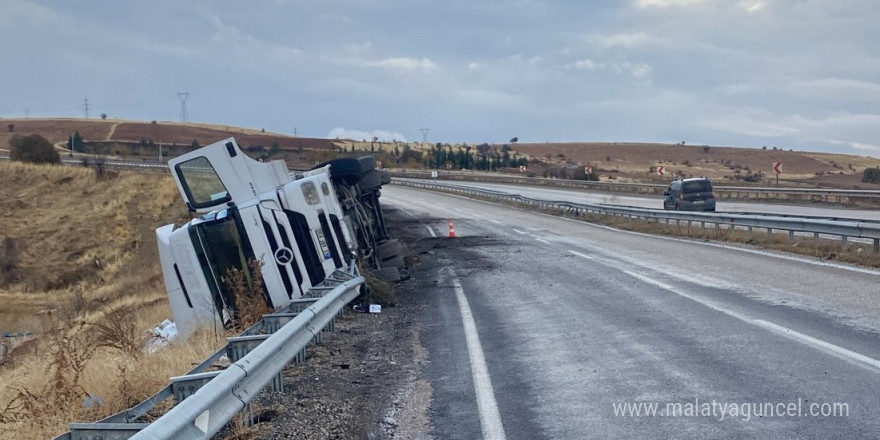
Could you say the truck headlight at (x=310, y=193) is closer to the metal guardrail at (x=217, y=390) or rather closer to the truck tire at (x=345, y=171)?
the truck tire at (x=345, y=171)

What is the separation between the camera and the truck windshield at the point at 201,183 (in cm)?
1195

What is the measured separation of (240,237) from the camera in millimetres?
11438

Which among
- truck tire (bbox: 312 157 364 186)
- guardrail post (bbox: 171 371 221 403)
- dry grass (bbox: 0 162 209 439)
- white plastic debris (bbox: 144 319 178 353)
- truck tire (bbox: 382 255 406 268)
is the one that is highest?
truck tire (bbox: 312 157 364 186)

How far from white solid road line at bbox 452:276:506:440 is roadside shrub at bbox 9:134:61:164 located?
4748 cm

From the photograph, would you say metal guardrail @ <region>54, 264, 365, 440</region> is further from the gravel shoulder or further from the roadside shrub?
the roadside shrub

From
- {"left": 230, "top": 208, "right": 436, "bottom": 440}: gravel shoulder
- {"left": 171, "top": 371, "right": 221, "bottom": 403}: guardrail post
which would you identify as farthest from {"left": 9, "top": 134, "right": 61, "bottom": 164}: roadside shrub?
{"left": 171, "top": 371, "right": 221, "bottom": 403}: guardrail post

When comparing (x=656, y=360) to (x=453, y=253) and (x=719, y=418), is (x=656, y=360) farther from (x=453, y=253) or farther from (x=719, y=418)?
(x=453, y=253)

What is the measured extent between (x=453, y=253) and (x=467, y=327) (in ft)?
35.4

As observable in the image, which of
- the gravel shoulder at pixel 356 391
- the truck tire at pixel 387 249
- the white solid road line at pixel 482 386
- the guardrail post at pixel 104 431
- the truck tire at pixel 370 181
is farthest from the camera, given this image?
the truck tire at pixel 370 181

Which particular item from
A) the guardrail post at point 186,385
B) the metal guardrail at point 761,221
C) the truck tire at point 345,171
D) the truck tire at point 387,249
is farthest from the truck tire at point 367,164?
the guardrail post at point 186,385

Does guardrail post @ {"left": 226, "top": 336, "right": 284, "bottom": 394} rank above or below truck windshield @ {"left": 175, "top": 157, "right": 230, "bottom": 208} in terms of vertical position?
below

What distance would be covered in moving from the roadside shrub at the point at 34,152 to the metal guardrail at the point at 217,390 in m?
48.8

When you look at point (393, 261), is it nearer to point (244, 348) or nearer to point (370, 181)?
point (370, 181)

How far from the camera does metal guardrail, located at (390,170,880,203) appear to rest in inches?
1539
